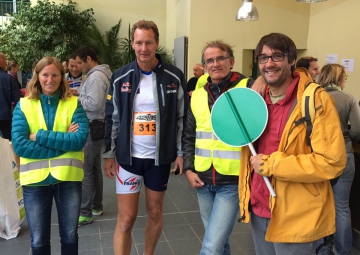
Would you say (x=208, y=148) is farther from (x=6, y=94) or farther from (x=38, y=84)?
(x=6, y=94)

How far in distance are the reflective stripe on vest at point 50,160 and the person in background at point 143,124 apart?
267 mm

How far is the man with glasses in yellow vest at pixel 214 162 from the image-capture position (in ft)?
6.73

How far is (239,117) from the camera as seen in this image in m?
1.81

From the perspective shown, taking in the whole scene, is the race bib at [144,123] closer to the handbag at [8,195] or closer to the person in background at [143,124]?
the person in background at [143,124]

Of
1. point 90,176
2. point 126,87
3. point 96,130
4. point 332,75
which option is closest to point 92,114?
Result: point 96,130

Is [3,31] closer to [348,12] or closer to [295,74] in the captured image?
[348,12]

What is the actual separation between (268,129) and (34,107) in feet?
5.04

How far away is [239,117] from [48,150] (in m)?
1.27

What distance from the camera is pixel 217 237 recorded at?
80.6 inches

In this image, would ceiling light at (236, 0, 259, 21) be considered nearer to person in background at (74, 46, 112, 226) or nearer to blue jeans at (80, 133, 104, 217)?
person in background at (74, 46, 112, 226)

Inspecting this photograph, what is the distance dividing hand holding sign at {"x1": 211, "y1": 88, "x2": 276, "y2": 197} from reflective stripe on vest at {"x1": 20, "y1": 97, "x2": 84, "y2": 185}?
1033 mm

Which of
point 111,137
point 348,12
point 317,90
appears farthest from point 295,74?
point 348,12

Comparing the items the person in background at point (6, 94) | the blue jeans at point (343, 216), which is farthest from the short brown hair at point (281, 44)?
the person in background at point (6, 94)

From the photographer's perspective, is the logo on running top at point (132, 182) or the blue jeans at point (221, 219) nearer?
the blue jeans at point (221, 219)
